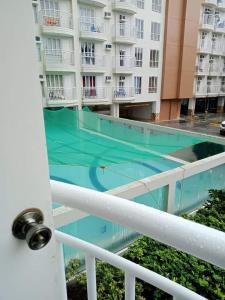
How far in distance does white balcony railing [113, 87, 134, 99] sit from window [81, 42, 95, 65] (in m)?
1.87

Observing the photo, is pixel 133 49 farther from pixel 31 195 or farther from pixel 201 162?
pixel 31 195

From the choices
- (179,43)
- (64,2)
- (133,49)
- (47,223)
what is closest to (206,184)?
(47,223)

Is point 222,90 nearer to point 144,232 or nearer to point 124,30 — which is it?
point 124,30

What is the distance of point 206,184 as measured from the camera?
2.50 metres

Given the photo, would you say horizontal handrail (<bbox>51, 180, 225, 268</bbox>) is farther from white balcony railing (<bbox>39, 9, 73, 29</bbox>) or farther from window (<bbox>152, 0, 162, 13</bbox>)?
window (<bbox>152, 0, 162, 13</bbox>)

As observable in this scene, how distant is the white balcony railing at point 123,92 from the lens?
445 inches

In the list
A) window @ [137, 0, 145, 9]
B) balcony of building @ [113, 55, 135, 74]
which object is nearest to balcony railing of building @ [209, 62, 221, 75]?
window @ [137, 0, 145, 9]

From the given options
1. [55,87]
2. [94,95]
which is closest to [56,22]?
[55,87]

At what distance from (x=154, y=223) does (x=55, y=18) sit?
10.3 meters

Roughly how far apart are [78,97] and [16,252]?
34.1 ft

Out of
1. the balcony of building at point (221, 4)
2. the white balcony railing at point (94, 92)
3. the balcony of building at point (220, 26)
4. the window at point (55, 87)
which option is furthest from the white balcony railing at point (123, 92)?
the balcony of building at point (221, 4)

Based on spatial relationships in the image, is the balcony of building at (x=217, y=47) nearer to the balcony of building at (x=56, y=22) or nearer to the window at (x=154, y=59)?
the window at (x=154, y=59)

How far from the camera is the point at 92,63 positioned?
10.3m

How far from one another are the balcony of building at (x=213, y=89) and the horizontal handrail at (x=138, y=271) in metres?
16.7
